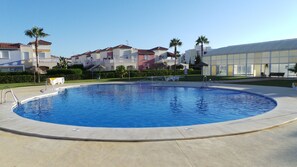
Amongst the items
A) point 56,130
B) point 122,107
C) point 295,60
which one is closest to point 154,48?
point 295,60

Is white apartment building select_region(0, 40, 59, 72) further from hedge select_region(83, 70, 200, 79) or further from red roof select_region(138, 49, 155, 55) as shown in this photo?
red roof select_region(138, 49, 155, 55)

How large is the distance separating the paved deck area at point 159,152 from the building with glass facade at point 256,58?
3103cm

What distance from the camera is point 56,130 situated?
6535 millimetres

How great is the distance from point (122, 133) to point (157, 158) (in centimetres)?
195

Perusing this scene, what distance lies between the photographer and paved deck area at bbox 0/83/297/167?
169 inches

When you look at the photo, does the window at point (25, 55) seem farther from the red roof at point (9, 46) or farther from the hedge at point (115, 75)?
the hedge at point (115, 75)

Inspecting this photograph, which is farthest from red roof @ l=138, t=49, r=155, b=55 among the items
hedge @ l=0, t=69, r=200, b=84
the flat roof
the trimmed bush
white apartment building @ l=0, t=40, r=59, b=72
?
the trimmed bush

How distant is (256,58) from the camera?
3509cm

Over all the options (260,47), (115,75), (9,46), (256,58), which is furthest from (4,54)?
(260,47)

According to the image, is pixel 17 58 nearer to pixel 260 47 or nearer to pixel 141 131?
pixel 141 131

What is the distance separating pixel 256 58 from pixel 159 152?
35886 mm

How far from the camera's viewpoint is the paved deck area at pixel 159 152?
4.30 m

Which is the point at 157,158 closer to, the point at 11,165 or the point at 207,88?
the point at 11,165

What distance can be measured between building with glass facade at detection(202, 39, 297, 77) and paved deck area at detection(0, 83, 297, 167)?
31033mm
